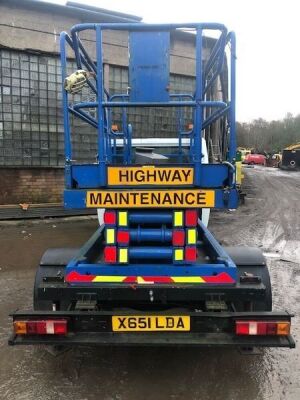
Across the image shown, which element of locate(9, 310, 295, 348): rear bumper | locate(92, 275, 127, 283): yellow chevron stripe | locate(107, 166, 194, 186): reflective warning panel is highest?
locate(107, 166, 194, 186): reflective warning panel

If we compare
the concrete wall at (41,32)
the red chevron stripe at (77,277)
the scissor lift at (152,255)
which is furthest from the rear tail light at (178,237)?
the concrete wall at (41,32)

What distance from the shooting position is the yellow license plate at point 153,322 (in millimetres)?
2990

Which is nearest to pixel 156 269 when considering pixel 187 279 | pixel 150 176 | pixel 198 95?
pixel 187 279

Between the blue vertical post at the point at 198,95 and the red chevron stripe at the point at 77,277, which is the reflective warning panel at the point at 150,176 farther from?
the red chevron stripe at the point at 77,277

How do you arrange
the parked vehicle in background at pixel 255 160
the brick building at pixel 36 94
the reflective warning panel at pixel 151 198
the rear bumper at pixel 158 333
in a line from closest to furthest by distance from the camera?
1. the rear bumper at pixel 158 333
2. the reflective warning panel at pixel 151 198
3. the brick building at pixel 36 94
4. the parked vehicle in background at pixel 255 160

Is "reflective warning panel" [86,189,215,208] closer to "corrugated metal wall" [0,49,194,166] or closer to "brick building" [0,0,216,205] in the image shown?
"corrugated metal wall" [0,49,194,166]

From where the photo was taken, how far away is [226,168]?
3.16 metres

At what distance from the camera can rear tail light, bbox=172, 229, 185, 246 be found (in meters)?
3.24

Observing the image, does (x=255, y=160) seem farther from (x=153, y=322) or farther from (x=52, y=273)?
(x=153, y=322)

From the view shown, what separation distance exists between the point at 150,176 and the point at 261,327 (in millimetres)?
1447

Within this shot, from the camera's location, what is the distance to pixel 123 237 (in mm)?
3258

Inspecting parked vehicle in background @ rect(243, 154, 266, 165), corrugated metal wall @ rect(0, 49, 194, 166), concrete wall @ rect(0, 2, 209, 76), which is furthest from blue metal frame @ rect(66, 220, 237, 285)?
parked vehicle in background @ rect(243, 154, 266, 165)

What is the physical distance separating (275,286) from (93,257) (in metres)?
3.01

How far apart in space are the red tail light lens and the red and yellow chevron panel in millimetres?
288
